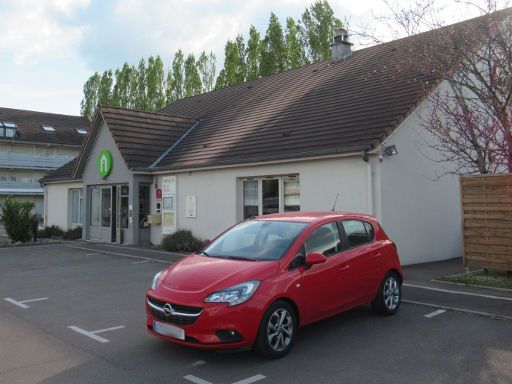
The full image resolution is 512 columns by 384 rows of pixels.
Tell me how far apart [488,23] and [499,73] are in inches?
40.8

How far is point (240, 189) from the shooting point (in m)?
15.4

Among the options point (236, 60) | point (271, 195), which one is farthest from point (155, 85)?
point (271, 195)

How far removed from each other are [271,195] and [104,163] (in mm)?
8140

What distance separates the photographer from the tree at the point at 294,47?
115ft

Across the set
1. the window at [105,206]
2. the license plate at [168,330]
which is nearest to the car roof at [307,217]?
the license plate at [168,330]

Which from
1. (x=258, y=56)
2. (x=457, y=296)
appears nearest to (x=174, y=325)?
(x=457, y=296)

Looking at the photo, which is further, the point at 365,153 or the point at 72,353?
the point at 365,153

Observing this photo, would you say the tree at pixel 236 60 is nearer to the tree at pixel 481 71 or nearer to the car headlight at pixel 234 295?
the tree at pixel 481 71

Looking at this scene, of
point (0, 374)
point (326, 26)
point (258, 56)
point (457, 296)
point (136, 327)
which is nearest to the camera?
point (0, 374)

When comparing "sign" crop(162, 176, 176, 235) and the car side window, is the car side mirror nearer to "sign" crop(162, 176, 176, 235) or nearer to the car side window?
the car side window

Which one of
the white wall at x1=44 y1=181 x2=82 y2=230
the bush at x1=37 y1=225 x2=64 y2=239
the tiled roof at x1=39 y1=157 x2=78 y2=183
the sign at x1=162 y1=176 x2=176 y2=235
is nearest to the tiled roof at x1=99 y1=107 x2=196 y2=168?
the sign at x1=162 y1=176 x2=176 y2=235

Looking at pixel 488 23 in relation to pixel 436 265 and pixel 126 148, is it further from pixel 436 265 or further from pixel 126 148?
pixel 126 148

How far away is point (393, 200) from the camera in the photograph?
12195 millimetres

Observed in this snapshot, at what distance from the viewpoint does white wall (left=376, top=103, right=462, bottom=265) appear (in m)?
12.1
